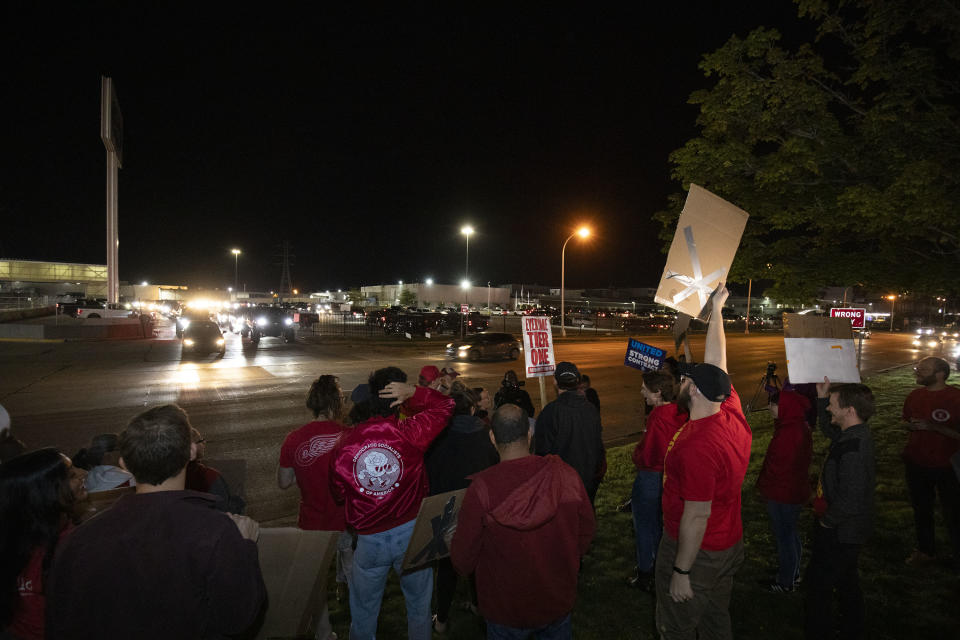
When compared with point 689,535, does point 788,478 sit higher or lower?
lower

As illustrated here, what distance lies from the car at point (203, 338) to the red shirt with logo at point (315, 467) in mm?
20938

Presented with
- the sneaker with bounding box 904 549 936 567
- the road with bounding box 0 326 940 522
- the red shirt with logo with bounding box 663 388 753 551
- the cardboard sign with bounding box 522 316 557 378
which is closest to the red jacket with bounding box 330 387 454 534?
the red shirt with logo with bounding box 663 388 753 551

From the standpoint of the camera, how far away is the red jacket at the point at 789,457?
402 cm

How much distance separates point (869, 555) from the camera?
15.8 feet

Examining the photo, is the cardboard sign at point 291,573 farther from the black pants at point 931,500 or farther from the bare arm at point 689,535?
the black pants at point 931,500

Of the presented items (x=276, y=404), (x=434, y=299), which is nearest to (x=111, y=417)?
(x=276, y=404)

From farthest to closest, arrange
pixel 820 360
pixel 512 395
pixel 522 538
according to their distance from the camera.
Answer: pixel 512 395, pixel 820 360, pixel 522 538

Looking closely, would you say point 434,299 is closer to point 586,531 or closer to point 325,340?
point 325,340

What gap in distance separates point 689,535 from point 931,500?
378 centimetres

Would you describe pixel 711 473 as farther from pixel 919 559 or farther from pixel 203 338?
pixel 203 338

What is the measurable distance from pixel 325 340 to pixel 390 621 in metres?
26.9

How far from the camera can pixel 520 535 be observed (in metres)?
2.36

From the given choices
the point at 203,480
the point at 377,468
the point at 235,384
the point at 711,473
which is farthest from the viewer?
the point at 235,384

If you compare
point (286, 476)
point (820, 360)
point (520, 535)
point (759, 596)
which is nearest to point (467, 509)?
point (520, 535)
